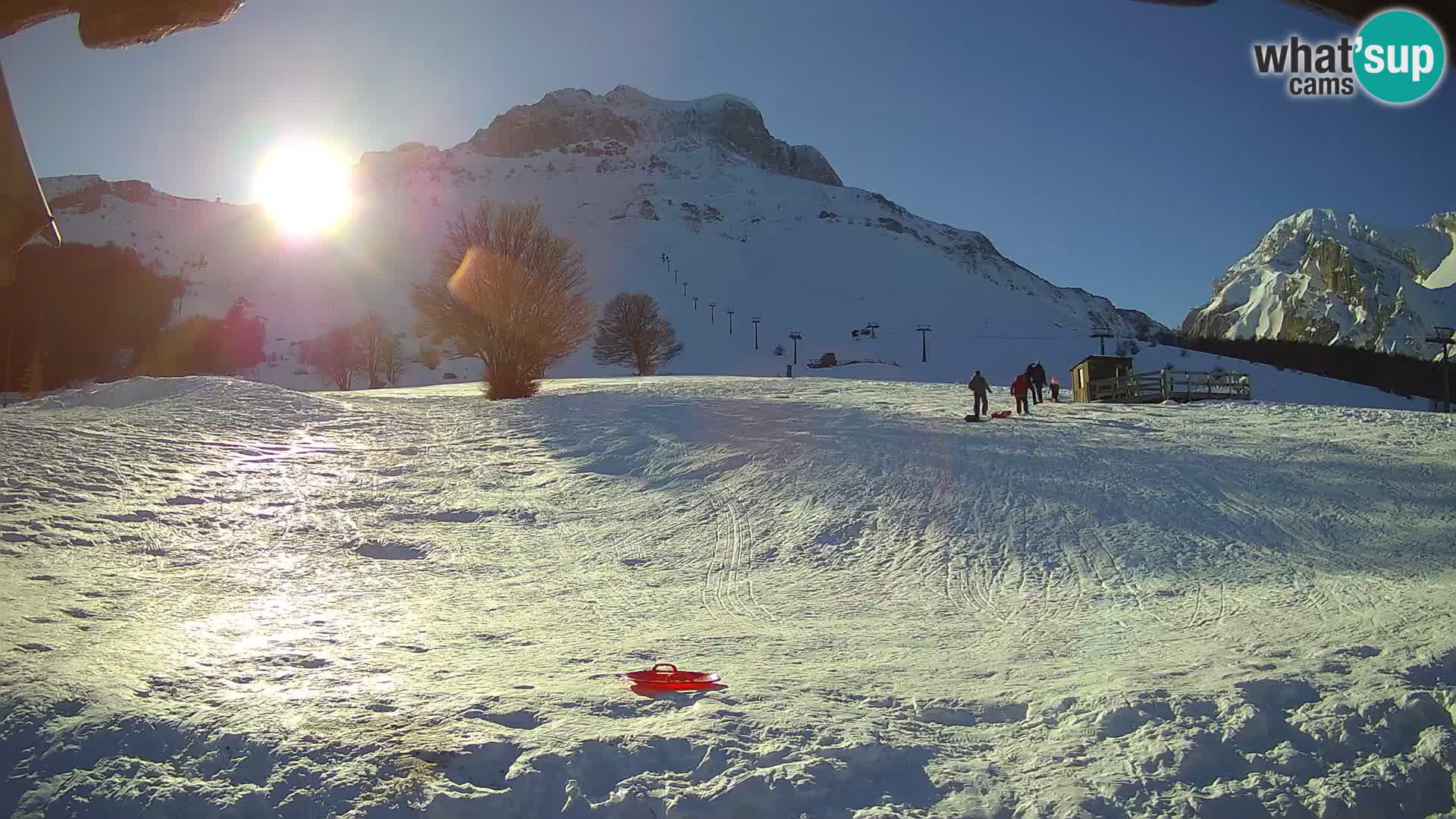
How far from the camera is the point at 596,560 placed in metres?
12.0

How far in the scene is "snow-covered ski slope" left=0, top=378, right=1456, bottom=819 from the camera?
5.09 m

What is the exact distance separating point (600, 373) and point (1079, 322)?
316 feet

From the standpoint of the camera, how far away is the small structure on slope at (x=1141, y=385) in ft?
109

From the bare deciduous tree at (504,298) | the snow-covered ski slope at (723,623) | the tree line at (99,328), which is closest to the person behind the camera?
the snow-covered ski slope at (723,623)

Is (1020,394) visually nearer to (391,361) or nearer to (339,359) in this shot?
(339,359)

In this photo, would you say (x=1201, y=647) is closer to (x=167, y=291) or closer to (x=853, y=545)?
(x=853, y=545)

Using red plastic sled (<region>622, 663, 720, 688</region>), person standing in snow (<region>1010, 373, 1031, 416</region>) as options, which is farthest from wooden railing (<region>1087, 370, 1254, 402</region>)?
red plastic sled (<region>622, 663, 720, 688</region>)

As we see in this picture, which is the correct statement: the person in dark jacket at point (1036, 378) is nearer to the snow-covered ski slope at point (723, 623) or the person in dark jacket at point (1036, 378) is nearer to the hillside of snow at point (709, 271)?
the snow-covered ski slope at point (723, 623)

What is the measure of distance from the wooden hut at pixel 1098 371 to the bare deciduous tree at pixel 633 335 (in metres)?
38.1

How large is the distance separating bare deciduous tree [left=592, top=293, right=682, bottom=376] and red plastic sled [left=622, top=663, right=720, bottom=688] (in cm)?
6099

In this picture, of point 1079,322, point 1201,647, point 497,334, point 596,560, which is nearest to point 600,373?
point 497,334

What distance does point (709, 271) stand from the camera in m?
143

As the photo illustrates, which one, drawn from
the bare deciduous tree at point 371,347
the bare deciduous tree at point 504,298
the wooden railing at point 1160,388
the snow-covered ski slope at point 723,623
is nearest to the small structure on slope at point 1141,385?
the wooden railing at point 1160,388

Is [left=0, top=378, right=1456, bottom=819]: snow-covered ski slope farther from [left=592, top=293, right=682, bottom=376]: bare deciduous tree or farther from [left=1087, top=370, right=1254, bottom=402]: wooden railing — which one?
[left=592, top=293, right=682, bottom=376]: bare deciduous tree
